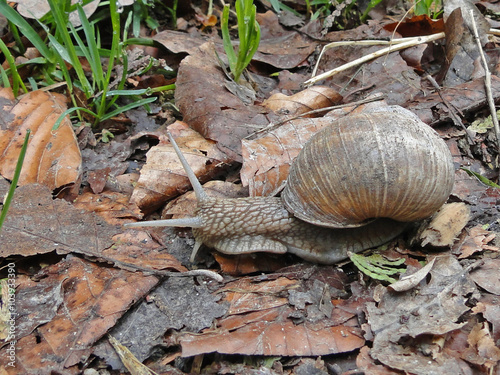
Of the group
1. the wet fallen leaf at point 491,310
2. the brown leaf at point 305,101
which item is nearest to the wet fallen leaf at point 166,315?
the wet fallen leaf at point 491,310

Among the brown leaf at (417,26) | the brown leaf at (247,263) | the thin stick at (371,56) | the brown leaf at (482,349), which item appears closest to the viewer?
the brown leaf at (482,349)

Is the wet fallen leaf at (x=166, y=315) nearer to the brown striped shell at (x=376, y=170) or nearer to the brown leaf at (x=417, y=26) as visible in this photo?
the brown striped shell at (x=376, y=170)

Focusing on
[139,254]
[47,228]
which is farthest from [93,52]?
[139,254]

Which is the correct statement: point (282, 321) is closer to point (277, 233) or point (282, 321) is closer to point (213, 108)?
point (277, 233)

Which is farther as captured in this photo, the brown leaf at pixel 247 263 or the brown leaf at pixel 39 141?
the brown leaf at pixel 39 141

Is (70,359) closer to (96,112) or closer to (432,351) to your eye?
(432,351)
